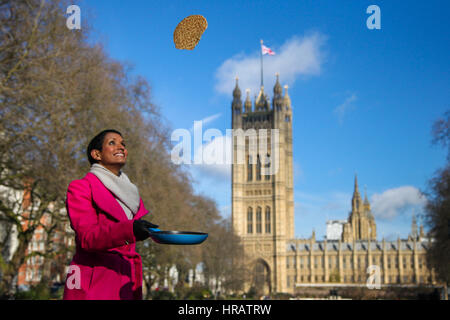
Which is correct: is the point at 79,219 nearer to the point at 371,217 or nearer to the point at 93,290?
the point at 93,290

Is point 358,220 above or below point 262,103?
below

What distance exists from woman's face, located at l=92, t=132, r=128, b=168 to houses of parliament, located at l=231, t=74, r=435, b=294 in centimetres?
8689

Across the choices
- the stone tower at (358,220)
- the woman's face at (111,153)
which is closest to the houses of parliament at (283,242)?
the stone tower at (358,220)

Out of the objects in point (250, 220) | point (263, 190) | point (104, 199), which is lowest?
point (104, 199)

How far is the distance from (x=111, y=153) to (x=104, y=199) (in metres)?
0.44

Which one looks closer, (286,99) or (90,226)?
(90,226)

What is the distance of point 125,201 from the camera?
3.22 metres

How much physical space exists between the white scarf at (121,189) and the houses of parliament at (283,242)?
87.0 metres

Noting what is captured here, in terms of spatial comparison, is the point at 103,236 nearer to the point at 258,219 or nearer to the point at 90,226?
the point at 90,226

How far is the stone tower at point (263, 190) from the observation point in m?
94.9

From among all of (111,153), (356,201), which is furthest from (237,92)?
(111,153)

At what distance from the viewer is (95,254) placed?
9.88 feet

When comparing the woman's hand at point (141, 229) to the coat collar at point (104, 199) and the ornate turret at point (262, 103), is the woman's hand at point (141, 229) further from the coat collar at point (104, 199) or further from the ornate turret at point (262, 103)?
the ornate turret at point (262, 103)

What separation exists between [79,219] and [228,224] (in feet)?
183
